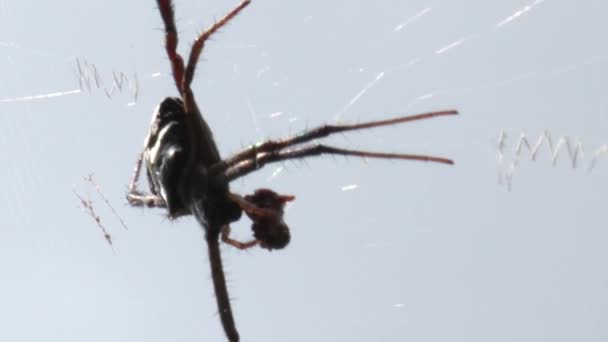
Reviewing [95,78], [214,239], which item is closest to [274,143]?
[214,239]

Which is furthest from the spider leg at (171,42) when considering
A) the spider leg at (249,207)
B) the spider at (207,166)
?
the spider leg at (249,207)

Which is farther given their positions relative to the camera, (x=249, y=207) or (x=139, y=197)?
(x=139, y=197)

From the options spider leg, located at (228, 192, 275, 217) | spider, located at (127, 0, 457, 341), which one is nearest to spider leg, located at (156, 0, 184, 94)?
spider, located at (127, 0, 457, 341)

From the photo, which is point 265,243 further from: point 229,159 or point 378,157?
point 378,157

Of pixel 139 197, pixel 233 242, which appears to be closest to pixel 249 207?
pixel 233 242

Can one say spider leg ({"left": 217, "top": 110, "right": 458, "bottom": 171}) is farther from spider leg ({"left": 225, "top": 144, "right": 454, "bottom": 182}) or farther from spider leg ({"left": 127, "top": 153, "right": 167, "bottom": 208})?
spider leg ({"left": 127, "top": 153, "right": 167, "bottom": 208})

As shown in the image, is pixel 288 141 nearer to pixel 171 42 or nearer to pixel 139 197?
pixel 171 42

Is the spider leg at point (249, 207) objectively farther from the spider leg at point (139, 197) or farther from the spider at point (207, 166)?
the spider leg at point (139, 197)
